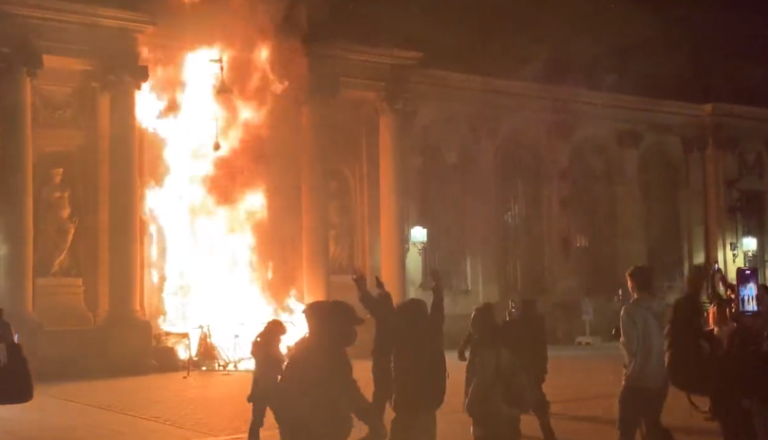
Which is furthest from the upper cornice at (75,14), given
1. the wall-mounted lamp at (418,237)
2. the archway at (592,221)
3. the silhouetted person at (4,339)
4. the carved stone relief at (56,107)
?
the archway at (592,221)

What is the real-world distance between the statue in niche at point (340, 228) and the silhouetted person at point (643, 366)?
65.5 feet

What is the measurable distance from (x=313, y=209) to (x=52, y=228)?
6.69m

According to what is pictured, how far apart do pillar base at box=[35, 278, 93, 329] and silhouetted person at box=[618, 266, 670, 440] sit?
17.4 meters

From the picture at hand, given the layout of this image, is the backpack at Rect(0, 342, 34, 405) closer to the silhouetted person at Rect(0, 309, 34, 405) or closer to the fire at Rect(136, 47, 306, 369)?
the silhouetted person at Rect(0, 309, 34, 405)

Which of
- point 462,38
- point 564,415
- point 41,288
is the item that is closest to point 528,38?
point 462,38

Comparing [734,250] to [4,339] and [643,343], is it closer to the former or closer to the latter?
[643,343]

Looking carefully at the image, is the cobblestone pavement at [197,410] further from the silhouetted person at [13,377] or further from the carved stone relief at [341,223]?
the carved stone relief at [341,223]

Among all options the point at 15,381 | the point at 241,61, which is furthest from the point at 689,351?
the point at 241,61

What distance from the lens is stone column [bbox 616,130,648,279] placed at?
3406cm

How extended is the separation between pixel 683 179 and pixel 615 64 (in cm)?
503

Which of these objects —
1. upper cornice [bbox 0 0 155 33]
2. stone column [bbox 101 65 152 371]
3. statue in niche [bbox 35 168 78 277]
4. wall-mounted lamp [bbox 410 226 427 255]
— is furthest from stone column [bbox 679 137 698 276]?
statue in niche [bbox 35 168 78 277]

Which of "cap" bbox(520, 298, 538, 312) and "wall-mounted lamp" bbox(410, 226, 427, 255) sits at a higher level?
"wall-mounted lamp" bbox(410, 226, 427, 255)

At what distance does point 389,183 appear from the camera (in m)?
27.8

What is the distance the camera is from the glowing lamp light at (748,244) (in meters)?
36.1
